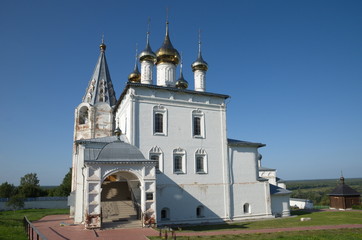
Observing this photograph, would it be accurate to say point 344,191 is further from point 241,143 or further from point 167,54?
point 167,54

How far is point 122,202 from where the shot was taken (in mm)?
15273

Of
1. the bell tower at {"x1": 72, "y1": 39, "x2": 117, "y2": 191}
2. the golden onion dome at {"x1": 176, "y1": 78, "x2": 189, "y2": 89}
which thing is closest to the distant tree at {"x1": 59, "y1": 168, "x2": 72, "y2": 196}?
the bell tower at {"x1": 72, "y1": 39, "x2": 117, "y2": 191}

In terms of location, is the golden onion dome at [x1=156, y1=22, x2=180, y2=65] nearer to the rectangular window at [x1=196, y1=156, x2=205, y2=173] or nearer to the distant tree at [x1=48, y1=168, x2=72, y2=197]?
the rectangular window at [x1=196, y1=156, x2=205, y2=173]

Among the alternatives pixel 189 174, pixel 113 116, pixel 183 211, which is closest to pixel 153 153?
pixel 189 174

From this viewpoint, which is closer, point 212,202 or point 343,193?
point 212,202

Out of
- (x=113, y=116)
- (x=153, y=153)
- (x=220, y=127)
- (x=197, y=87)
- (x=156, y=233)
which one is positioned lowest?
(x=156, y=233)

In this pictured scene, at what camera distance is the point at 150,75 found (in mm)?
18922

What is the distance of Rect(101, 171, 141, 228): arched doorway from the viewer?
43.8 ft

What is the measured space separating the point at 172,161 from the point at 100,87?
11.3 m

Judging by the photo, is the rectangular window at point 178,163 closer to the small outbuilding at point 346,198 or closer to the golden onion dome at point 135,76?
the golden onion dome at point 135,76

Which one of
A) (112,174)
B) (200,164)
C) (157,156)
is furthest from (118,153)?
(200,164)

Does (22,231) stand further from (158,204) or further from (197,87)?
(197,87)

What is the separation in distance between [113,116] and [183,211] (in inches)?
409

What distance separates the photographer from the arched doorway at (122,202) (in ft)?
43.8
